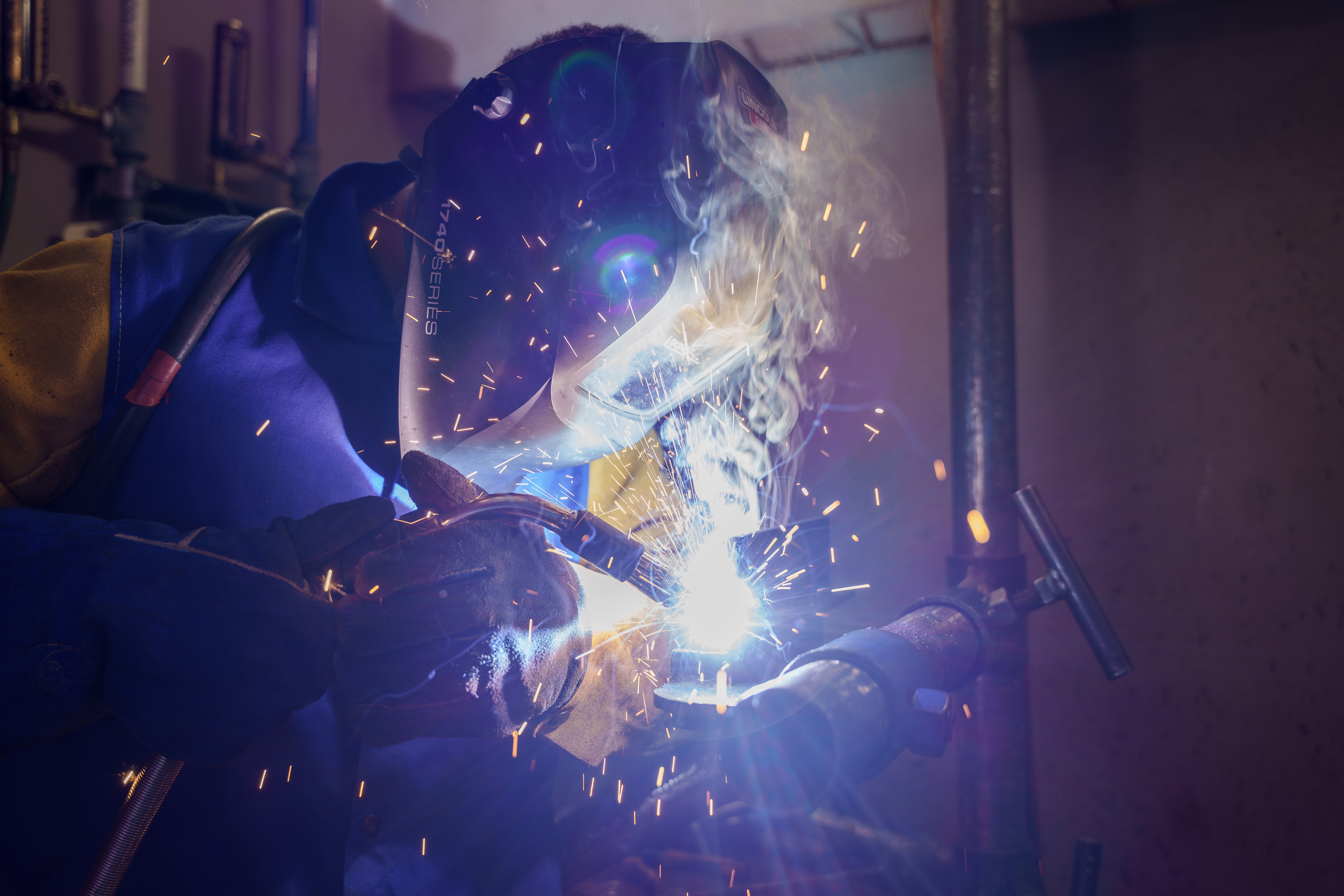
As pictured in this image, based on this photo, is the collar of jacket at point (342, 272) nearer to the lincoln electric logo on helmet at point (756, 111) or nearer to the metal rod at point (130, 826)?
the lincoln electric logo on helmet at point (756, 111)

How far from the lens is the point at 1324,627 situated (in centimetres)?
232

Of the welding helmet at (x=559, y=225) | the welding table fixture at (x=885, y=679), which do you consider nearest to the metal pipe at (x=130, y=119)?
the welding helmet at (x=559, y=225)

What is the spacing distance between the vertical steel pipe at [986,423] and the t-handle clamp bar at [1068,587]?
0.30 meters

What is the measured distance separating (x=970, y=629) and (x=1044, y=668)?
1.61m

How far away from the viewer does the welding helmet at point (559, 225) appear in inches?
47.2

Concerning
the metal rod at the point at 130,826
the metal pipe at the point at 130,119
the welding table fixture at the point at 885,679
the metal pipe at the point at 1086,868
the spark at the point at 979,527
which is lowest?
the metal pipe at the point at 1086,868

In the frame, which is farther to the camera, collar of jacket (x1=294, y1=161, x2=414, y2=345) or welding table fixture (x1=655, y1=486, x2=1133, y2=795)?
collar of jacket (x1=294, y1=161, x2=414, y2=345)

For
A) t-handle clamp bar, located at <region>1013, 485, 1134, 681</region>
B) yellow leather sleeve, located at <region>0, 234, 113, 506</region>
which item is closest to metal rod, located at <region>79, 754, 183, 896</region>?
yellow leather sleeve, located at <region>0, 234, 113, 506</region>

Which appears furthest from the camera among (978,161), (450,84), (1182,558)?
(450,84)

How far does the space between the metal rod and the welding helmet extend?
22.0 inches

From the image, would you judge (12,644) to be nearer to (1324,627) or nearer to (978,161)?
(978,161)

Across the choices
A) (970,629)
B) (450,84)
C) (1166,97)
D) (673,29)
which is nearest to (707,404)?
(970,629)

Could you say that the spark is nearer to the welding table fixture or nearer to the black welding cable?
Answer: the welding table fixture

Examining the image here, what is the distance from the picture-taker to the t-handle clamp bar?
1.40m
